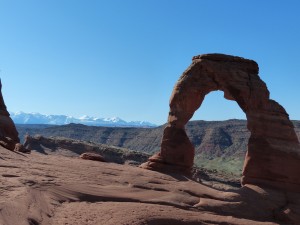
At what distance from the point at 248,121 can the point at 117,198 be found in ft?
29.0

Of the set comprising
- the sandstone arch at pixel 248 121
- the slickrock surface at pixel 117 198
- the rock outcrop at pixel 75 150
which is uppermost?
the sandstone arch at pixel 248 121

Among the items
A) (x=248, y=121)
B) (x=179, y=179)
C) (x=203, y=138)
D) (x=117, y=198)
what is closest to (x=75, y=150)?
(x=248, y=121)

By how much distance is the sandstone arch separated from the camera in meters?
19.6

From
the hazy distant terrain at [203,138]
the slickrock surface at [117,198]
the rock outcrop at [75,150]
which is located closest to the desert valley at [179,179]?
the slickrock surface at [117,198]

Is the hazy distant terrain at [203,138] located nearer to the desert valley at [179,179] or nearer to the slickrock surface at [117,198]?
the desert valley at [179,179]

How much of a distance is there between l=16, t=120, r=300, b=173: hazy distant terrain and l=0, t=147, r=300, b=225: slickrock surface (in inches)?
2141

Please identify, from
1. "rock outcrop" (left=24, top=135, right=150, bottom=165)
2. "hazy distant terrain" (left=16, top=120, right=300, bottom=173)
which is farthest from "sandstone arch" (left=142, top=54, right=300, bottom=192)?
"hazy distant terrain" (left=16, top=120, right=300, bottom=173)

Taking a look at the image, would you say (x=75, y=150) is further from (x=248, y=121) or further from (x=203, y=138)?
(x=203, y=138)

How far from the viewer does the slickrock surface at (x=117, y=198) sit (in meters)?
12.3

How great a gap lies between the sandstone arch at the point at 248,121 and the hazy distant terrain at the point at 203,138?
51.4 meters

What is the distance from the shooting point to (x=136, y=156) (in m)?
59.4

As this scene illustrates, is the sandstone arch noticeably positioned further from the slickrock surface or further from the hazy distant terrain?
the hazy distant terrain

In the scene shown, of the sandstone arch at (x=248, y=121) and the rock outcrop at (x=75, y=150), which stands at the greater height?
the sandstone arch at (x=248, y=121)

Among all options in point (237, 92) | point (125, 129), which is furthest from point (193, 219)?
point (125, 129)
